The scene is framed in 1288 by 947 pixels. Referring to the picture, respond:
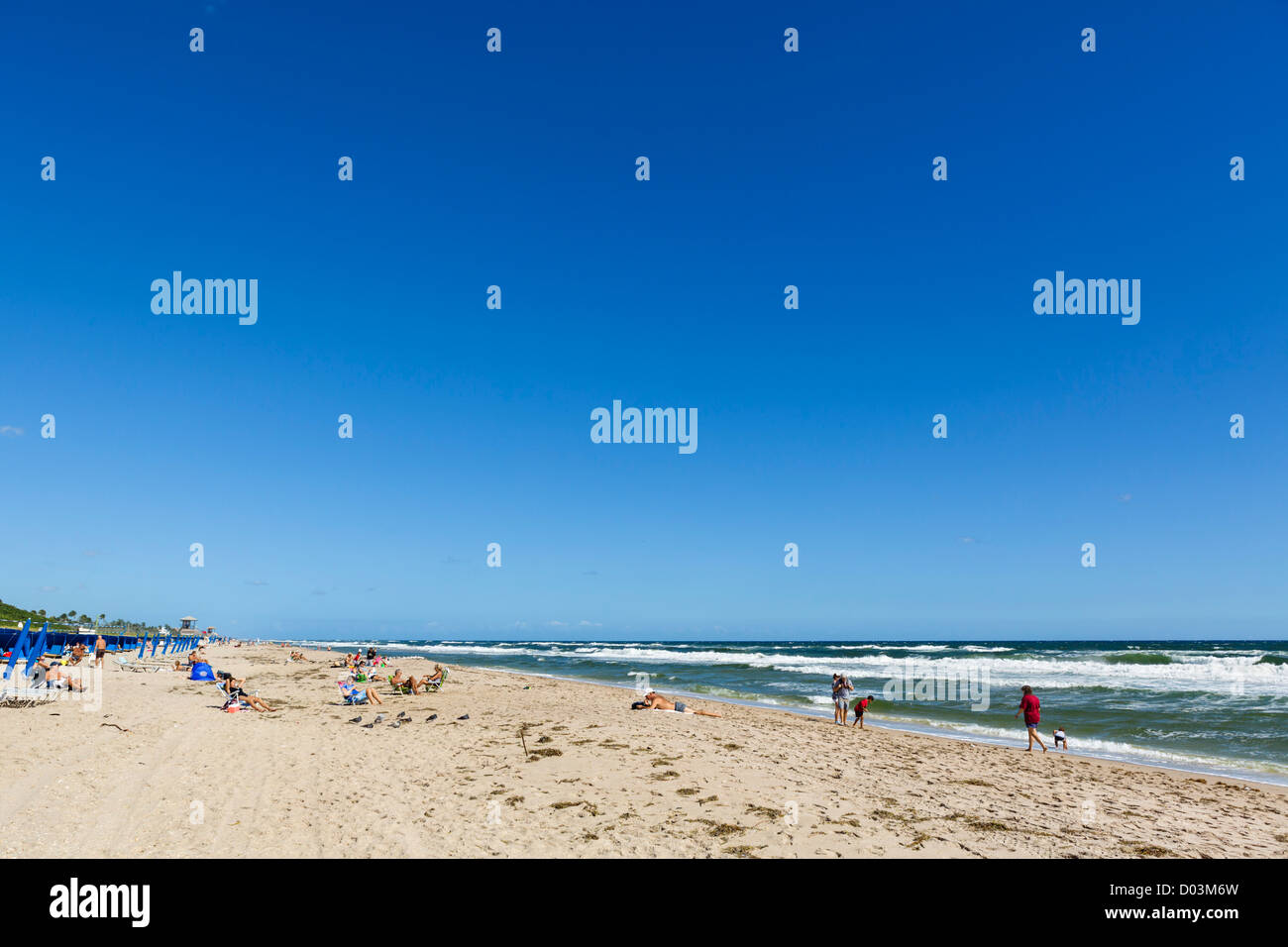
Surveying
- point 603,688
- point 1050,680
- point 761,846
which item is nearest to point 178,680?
point 603,688

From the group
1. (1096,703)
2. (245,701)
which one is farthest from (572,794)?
(1096,703)

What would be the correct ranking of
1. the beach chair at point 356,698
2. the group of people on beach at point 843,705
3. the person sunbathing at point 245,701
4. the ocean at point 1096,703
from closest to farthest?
1. the ocean at point 1096,703
2. the group of people on beach at point 843,705
3. the person sunbathing at point 245,701
4. the beach chair at point 356,698

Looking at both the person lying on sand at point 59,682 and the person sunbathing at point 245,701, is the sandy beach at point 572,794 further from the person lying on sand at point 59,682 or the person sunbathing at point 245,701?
the person sunbathing at point 245,701

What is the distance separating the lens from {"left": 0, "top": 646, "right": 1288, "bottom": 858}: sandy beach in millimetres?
7609

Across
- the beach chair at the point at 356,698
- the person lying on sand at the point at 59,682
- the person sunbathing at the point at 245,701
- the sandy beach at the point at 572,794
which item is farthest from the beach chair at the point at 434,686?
the person lying on sand at the point at 59,682

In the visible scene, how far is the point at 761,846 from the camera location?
7523mm

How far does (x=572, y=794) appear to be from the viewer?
983 cm

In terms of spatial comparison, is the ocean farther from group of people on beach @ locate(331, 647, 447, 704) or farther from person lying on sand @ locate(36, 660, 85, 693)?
person lying on sand @ locate(36, 660, 85, 693)

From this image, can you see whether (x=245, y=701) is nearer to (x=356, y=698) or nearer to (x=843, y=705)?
(x=356, y=698)

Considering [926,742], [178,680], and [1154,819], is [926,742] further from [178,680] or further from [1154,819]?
[178,680]

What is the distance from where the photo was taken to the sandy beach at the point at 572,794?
7609mm

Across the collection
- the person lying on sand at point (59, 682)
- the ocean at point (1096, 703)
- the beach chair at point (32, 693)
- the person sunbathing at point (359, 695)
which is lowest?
the ocean at point (1096, 703)

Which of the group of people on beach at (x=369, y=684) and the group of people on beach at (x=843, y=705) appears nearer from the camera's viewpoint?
the group of people on beach at (x=843, y=705)
